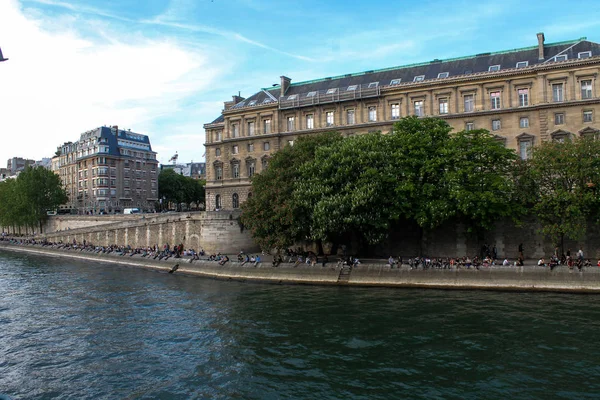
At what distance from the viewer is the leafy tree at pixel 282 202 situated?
40250mm

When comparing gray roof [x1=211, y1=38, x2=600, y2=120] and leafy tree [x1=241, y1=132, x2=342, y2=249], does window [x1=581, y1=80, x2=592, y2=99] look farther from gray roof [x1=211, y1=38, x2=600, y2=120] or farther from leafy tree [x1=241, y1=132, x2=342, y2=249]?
leafy tree [x1=241, y1=132, x2=342, y2=249]

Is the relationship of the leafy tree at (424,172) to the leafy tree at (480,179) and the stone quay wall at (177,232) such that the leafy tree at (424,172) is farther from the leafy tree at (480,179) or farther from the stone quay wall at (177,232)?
the stone quay wall at (177,232)

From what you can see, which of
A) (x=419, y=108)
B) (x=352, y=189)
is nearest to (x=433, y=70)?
(x=419, y=108)

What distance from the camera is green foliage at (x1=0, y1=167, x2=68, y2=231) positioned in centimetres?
9256

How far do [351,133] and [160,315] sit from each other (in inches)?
1414

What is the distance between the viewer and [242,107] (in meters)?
64.4

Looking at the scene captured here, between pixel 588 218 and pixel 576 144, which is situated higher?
pixel 576 144

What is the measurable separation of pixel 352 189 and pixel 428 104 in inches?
827

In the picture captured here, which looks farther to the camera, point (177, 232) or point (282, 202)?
point (177, 232)

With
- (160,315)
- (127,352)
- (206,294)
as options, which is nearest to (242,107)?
(206,294)

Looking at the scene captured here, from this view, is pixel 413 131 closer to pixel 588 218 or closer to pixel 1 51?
pixel 588 218

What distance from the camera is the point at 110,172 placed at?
326 ft

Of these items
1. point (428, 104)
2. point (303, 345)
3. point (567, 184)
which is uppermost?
point (428, 104)

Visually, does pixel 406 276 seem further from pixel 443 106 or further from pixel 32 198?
pixel 32 198
